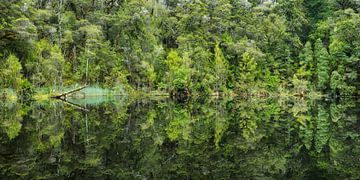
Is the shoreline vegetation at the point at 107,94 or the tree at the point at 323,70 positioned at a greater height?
the tree at the point at 323,70

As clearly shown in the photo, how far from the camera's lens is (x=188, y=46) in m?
45.3

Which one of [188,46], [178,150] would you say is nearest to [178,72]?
[188,46]

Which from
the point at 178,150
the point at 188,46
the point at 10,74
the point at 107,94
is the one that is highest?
the point at 188,46

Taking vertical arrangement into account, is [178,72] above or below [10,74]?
above

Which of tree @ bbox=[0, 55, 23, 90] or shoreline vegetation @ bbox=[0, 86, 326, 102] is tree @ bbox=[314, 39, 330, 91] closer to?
shoreline vegetation @ bbox=[0, 86, 326, 102]

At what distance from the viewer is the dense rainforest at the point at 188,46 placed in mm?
38094

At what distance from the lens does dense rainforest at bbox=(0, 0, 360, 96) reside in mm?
38094

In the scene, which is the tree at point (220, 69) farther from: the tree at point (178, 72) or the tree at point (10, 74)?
the tree at point (10, 74)

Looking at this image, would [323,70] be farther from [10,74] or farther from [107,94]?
[10,74]

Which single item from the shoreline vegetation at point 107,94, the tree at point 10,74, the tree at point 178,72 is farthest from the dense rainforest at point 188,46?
the tree at point 10,74

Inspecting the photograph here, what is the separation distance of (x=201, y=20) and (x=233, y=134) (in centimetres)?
3529

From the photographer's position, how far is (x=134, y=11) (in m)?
45.2

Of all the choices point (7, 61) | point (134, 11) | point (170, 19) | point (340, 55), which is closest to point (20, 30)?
point (7, 61)

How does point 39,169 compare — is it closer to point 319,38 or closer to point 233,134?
point 233,134
